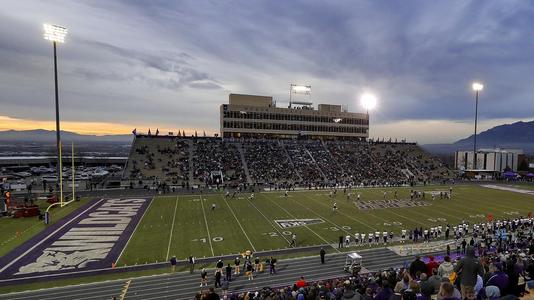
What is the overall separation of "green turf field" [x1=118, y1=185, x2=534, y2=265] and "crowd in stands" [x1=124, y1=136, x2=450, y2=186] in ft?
39.2

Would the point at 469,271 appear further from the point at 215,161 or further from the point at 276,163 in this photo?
the point at 276,163

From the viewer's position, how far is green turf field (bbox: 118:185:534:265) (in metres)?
23.2

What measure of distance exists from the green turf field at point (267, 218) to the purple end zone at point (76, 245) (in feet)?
4.25

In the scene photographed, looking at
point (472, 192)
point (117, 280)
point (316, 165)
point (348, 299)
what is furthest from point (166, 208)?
point (472, 192)

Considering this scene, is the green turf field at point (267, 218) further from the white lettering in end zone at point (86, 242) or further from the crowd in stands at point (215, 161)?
the crowd in stands at point (215, 161)

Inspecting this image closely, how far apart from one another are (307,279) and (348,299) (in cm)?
1077

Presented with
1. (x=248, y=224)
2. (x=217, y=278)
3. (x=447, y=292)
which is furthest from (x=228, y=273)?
(x=447, y=292)

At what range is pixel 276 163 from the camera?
210 feet

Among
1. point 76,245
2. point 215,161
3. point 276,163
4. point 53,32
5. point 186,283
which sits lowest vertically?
point 76,245

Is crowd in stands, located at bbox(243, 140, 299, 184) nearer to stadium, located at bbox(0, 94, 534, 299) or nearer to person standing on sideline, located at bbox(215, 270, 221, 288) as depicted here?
stadium, located at bbox(0, 94, 534, 299)

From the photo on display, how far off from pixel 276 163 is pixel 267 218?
32.9 meters

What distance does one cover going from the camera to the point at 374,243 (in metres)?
24.1

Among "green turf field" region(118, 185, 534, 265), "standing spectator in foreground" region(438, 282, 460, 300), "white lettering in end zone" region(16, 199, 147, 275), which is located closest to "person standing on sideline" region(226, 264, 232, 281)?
"green turf field" region(118, 185, 534, 265)

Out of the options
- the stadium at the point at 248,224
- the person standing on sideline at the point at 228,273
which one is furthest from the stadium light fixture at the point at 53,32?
the person standing on sideline at the point at 228,273
